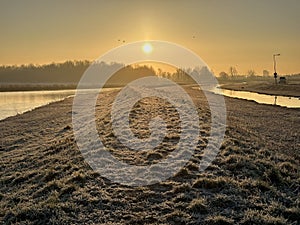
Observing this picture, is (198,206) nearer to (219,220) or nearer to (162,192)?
(219,220)

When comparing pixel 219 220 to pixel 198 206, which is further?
pixel 198 206

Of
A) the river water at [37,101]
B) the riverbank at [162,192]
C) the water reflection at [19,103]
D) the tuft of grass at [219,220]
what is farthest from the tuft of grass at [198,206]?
the water reflection at [19,103]

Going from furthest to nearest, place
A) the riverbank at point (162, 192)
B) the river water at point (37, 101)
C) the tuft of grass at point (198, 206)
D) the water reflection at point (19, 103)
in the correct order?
the water reflection at point (19, 103) → the river water at point (37, 101) → the tuft of grass at point (198, 206) → the riverbank at point (162, 192)

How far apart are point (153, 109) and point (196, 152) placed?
10272mm

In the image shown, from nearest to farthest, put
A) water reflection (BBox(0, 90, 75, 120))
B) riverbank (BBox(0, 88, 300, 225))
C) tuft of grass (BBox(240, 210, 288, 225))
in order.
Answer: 1. tuft of grass (BBox(240, 210, 288, 225))
2. riverbank (BBox(0, 88, 300, 225))
3. water reflection (BBox(0, 90, 75, 120))

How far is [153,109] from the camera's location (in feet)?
73.3

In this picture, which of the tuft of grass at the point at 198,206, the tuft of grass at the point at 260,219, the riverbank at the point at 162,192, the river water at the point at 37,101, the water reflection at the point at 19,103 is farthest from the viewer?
the water reflection at the point at 19,103

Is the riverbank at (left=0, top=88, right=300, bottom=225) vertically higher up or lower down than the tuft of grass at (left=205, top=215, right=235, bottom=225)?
higher up

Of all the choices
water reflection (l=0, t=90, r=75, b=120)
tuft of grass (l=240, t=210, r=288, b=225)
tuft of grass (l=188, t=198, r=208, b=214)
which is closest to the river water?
water reflection (l=0, t=90, r=75, b=120)

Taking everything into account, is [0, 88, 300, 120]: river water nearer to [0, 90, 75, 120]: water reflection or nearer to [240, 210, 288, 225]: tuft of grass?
[0, 90, 75, 120]: water reflection

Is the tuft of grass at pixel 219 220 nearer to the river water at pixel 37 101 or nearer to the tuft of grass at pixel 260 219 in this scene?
the tuft of grass at pixel 260 219

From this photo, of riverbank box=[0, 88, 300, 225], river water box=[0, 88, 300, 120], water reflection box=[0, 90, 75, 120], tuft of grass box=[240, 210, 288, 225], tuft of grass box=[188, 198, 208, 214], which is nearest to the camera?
tuft of grass box=[240, 210, 288, 225]

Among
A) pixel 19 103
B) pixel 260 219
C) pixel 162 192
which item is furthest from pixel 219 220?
pixel 19 103

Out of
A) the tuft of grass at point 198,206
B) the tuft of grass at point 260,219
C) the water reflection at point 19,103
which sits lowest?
the tuft of grass at point 260,219
